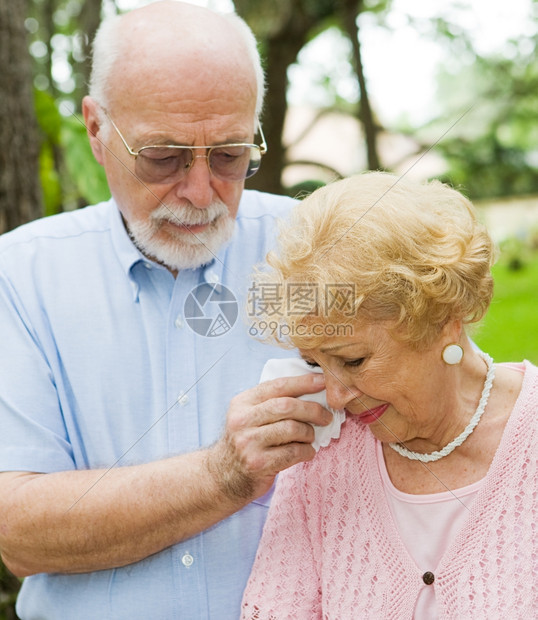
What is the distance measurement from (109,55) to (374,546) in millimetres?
1710

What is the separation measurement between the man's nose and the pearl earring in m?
0.88

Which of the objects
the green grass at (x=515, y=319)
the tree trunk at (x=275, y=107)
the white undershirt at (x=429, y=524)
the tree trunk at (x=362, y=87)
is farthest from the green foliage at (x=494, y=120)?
the white undershirt at (x=429, y=524)

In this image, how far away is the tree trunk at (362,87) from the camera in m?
5.37

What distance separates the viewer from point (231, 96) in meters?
2.32

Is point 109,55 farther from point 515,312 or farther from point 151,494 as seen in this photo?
point 515,312

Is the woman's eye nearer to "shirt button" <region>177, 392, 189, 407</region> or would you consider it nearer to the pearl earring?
Answer: the pearl earring

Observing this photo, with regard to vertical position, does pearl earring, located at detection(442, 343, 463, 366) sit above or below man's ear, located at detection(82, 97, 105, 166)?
below

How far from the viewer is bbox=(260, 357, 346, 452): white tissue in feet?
6.54

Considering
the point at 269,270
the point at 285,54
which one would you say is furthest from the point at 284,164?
the point at 269,270

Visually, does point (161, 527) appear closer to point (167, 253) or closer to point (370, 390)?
point (370, 390)

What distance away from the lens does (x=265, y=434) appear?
1927 millimetres

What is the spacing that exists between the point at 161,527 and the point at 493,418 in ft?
3.10

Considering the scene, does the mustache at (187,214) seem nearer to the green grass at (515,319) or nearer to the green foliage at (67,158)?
the green foliage at (67,158)

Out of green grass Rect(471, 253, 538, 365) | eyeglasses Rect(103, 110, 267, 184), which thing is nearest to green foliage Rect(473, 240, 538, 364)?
green grass Rect(471, 253, 538, 365)
